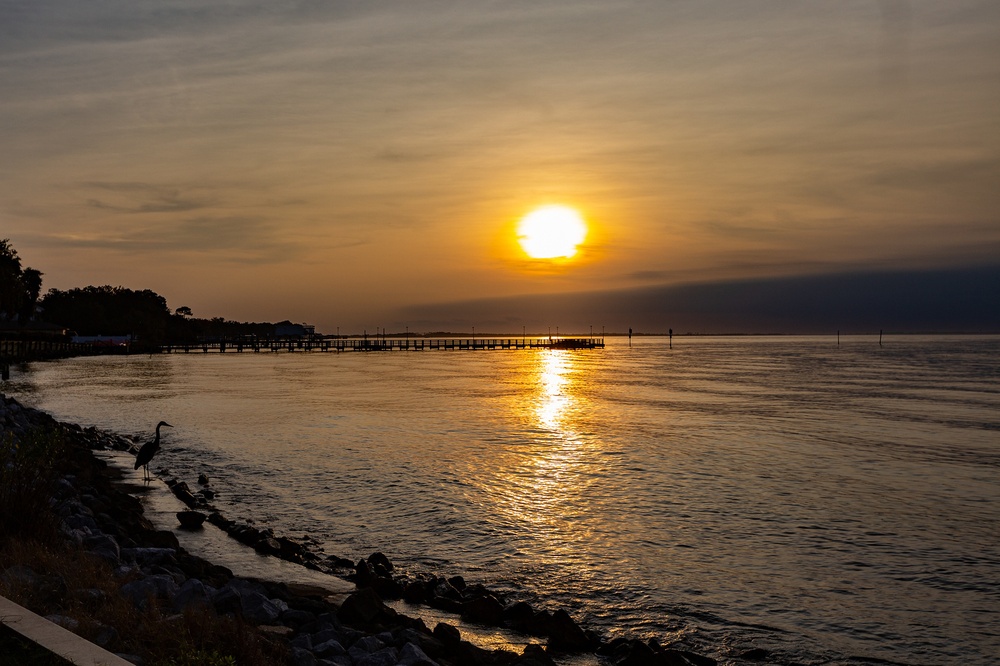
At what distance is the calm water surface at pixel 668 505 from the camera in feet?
37.2

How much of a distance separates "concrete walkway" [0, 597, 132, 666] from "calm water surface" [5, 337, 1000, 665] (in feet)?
23.8

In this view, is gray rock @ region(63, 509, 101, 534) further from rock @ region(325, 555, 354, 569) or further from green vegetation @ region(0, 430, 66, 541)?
rock @ region(325, 555, 354, 569)

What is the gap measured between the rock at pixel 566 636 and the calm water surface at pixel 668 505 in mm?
960

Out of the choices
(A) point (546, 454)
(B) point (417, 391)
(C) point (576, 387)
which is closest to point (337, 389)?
(B) point (417, 391)

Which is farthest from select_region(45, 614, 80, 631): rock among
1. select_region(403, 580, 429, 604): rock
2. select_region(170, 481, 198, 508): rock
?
select_region(170, 481, 198, 508): rock

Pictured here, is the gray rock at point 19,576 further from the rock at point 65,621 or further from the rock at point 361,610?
the rock at point 361,610

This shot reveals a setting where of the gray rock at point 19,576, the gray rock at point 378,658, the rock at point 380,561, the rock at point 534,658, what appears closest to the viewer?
the gray rock at point 19,576

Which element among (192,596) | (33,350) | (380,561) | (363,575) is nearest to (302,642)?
(192,596)

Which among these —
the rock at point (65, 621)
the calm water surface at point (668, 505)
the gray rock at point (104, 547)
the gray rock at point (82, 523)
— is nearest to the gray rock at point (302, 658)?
the rock at point (65, 621)

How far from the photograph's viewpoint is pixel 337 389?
59219 mm

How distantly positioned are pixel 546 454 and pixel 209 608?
2041 cm

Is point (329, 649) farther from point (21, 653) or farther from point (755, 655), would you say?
point (755, 655)

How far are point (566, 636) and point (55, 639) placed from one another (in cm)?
627

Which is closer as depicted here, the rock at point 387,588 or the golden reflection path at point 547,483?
the rock at point 387,588
